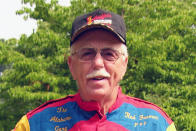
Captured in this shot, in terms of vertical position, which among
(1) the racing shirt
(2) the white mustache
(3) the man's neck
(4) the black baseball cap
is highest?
(4) the black baseball cap

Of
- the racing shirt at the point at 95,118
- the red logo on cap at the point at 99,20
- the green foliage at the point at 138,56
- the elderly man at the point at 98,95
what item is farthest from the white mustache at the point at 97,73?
the green foliage at the point at 138,56

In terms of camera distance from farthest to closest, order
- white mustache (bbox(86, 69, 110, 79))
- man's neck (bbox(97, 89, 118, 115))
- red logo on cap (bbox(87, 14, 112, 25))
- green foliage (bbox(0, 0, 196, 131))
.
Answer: green foliage (bbox(0, 0, 196, 131)), man's neck (bbox(97, 89, 118, 115)), red logo on cap (bbox(87, 14, 112, 25)), white mustache (bbox(86, 69, 110, 79))

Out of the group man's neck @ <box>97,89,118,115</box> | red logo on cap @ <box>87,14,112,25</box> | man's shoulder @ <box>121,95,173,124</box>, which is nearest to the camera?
red logo on cap @ <box>87,14,112,25</box>

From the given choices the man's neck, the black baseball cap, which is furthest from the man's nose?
the man's neck

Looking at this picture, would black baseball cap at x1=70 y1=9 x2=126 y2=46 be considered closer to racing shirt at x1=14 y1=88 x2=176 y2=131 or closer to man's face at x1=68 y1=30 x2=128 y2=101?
man's face at x1=68 y1=30 x2=128 y2=101

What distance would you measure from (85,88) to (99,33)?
1.37 feet

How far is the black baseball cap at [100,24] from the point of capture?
6.79ft

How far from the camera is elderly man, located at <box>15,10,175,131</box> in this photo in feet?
6.70

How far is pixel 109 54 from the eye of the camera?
207 centimetres

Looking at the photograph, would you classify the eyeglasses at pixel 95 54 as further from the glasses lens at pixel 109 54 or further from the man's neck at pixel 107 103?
the man's neck at pixel 107 103

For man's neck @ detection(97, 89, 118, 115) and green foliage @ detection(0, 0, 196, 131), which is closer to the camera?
man's neck @ detection(97, 89, 118, 115)

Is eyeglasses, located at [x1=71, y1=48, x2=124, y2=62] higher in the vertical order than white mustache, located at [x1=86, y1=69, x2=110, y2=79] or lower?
higher

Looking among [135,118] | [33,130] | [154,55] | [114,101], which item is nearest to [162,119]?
[135,118]

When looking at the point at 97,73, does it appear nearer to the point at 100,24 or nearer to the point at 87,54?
the point at 87,54
